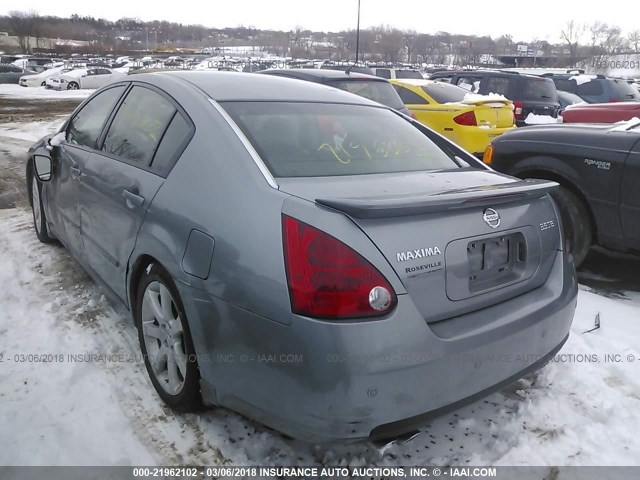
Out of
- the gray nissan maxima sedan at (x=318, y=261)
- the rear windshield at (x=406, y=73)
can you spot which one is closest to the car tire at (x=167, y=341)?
the gray nissan maxima sedan at (x=318, y=261)

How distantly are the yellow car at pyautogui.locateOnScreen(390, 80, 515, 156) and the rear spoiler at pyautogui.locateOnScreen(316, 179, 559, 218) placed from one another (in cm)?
566

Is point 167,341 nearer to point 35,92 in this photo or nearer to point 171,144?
point 171,144

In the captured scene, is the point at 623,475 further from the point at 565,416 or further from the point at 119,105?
the point at 119,105

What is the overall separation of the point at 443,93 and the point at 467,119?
102 cm

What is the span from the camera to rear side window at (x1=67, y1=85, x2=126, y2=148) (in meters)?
3.45

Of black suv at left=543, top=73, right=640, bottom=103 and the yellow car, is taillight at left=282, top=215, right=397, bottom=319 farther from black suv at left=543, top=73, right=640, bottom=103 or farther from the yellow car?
black suv at left=543, top=73, right=640, bottom=103

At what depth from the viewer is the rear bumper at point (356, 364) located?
179 centimetres

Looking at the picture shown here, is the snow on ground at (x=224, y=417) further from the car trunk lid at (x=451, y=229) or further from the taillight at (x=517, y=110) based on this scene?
the taillight at (x=517, y=110)

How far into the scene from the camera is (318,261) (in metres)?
1.83

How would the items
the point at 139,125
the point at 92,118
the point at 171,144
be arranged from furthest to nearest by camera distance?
the point at 92,118 → the point at 139,125 → the point at 171,144

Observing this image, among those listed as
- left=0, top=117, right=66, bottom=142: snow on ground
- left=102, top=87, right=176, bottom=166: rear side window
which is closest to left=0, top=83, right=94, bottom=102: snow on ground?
left=0, top=117, right=66, bottom=142: snow on ground

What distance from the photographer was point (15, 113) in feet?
52.2

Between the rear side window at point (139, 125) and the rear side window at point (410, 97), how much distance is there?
6.26 m

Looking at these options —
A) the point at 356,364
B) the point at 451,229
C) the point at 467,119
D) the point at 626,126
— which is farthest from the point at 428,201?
the point at 467,119
